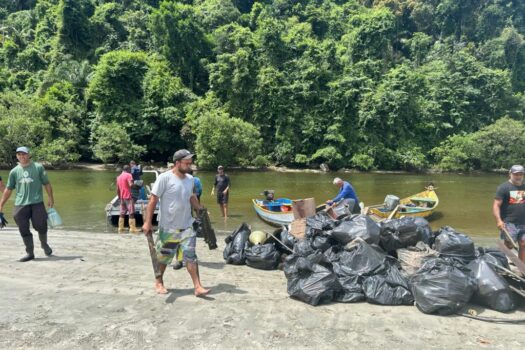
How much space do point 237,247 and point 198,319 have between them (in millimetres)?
2382

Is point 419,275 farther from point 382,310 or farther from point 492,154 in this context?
point 492,154

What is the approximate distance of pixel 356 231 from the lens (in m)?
5.72

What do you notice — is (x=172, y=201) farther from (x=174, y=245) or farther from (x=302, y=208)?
(x=302, y=208)

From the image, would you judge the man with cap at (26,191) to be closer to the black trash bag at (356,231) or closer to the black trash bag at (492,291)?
the black trash bag at (356,231)

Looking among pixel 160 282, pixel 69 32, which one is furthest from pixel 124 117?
pixel 160 282

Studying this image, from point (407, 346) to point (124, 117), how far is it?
40.3 metres

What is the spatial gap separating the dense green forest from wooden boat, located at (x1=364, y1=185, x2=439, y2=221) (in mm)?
21938

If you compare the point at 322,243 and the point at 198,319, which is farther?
the point at 322,243

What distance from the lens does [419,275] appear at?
4.74m

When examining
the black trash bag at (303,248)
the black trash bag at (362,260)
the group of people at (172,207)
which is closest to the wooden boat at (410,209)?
the group of people at (172,207)

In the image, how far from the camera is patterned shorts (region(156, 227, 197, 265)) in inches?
183

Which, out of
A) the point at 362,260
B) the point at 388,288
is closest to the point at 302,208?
the point at 362,260

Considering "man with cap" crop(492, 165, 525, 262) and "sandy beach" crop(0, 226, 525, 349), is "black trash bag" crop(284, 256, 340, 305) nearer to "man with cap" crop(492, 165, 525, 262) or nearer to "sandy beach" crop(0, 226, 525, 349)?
"sandy beach" crop(0, 226, 525, 349)

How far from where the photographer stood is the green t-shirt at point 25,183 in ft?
19.3
